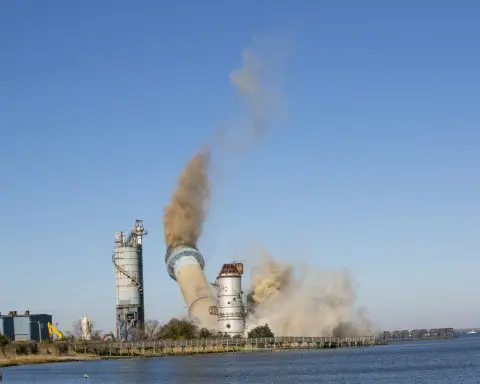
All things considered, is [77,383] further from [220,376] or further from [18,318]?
[18,318]

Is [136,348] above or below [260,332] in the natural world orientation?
below

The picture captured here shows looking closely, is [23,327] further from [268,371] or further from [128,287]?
[268,371]

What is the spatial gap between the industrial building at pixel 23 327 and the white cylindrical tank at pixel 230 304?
4942 centimetres


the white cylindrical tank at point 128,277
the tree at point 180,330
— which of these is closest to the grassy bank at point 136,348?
the tree at point 180,330

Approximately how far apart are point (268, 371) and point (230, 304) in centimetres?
5163

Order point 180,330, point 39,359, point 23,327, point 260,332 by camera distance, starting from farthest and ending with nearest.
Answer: point 23,327 → point 180,330 → point 260,332 → point 39,359

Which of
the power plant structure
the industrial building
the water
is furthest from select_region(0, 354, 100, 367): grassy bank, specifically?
the industrial building

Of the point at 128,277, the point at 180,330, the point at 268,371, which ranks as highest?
the point at 128,277

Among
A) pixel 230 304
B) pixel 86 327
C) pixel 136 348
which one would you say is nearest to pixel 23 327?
pixel 86 327

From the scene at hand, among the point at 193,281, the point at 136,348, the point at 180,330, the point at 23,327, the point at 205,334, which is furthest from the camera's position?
the point at 23,327

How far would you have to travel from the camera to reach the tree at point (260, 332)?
156 metres

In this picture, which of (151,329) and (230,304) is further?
(151,329)

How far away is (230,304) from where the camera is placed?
509ft

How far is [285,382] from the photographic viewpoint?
3504 inches
